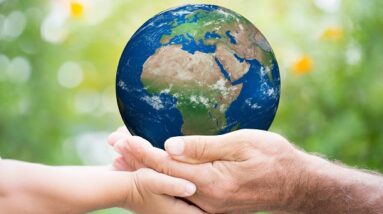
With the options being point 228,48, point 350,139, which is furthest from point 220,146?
point 350,139

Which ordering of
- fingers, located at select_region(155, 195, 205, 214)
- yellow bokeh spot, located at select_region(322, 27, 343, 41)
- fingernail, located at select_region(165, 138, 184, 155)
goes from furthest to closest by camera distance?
yellow bokeh spot, located at select_region(322, 27, 343, 41) → fingers, located at select_region(155, 195, 205, 214) → fingernail, located at select_region(165, 138, 184, 155)

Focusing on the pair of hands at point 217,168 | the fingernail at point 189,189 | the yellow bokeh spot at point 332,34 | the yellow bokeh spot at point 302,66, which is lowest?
the fingernail at point 189,189

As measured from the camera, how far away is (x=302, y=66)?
470cm

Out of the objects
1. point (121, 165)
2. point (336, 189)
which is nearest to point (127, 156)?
point (121, 165)

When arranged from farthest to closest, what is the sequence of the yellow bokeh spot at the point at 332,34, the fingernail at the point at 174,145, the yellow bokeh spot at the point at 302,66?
the yellow bokeh spot at the point at 332,34 < the yellow bokeh spot at the point at 302,66 < the fingernail at the point at 174,145

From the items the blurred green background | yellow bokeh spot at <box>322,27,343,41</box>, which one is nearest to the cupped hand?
the blurred green background

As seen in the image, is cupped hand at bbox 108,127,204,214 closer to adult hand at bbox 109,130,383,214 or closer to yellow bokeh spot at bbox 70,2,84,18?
adult hand at bbox 109,130,383,214

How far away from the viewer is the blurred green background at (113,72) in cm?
475

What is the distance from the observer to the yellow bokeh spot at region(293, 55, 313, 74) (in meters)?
4.70

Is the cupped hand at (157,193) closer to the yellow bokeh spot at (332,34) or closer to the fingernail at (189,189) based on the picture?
the fingernail at (189,189)

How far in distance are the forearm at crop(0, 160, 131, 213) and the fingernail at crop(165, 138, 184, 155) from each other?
8.0 inches

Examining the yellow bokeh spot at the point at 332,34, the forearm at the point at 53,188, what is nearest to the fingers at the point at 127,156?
the forearm at the point at 53,188

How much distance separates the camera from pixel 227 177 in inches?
99.7

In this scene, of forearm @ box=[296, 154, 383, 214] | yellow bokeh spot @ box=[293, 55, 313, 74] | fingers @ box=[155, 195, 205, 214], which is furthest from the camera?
yellow bokeh spot @ box=[293, 55, 313, 74]
